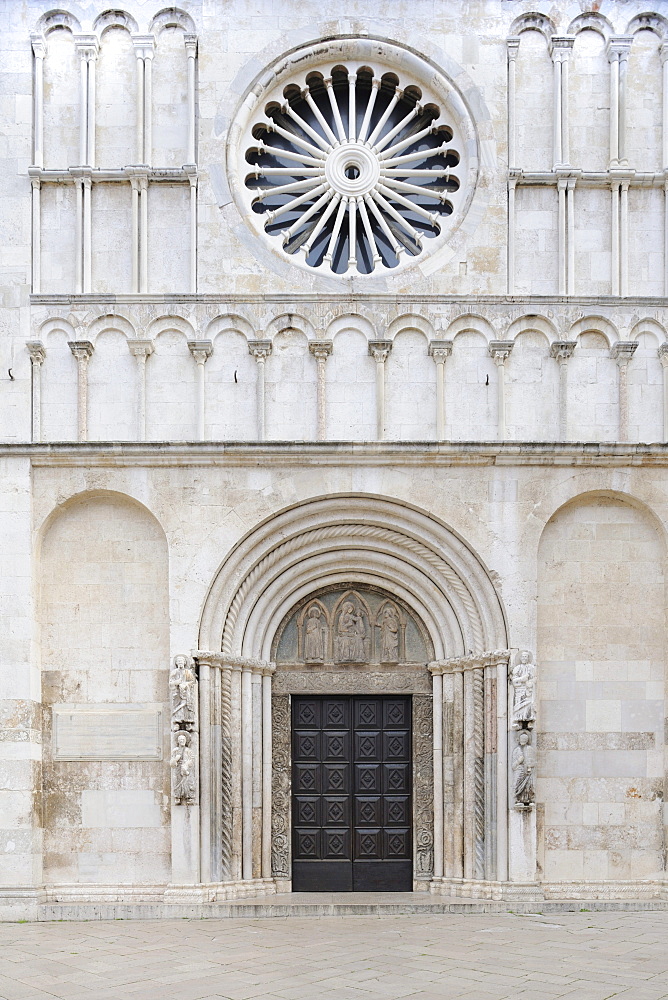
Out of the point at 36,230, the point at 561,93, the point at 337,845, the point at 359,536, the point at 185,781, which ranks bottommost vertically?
the point at 337,845

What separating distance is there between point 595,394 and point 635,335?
2.75 feet

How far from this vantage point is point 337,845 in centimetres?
1397

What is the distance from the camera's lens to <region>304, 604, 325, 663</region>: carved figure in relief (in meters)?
14.2

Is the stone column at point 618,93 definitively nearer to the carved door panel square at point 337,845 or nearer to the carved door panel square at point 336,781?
the carved door panel square at point 336,781

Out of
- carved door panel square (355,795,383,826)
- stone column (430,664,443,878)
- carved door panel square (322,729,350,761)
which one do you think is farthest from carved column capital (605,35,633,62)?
carved door panel square (355,795,383,826)

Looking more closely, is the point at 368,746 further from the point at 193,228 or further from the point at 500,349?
the point at 193,228

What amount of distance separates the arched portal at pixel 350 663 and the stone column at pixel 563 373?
1.81 m

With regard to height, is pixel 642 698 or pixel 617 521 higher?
pixel 617 521

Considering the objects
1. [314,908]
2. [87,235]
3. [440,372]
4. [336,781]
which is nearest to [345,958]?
[314,908]

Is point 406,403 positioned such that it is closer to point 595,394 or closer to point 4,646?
point 595,394

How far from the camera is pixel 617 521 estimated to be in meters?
13.9

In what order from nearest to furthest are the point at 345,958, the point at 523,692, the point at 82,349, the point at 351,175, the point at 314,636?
the point at 345,958 < the point at 523,692 < the point at 82,349 < the point at 314,636 < the point at 351,175

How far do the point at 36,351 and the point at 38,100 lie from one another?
3.06 metres

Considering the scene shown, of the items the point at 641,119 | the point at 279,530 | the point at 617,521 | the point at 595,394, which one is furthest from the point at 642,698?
the point at 641,119
